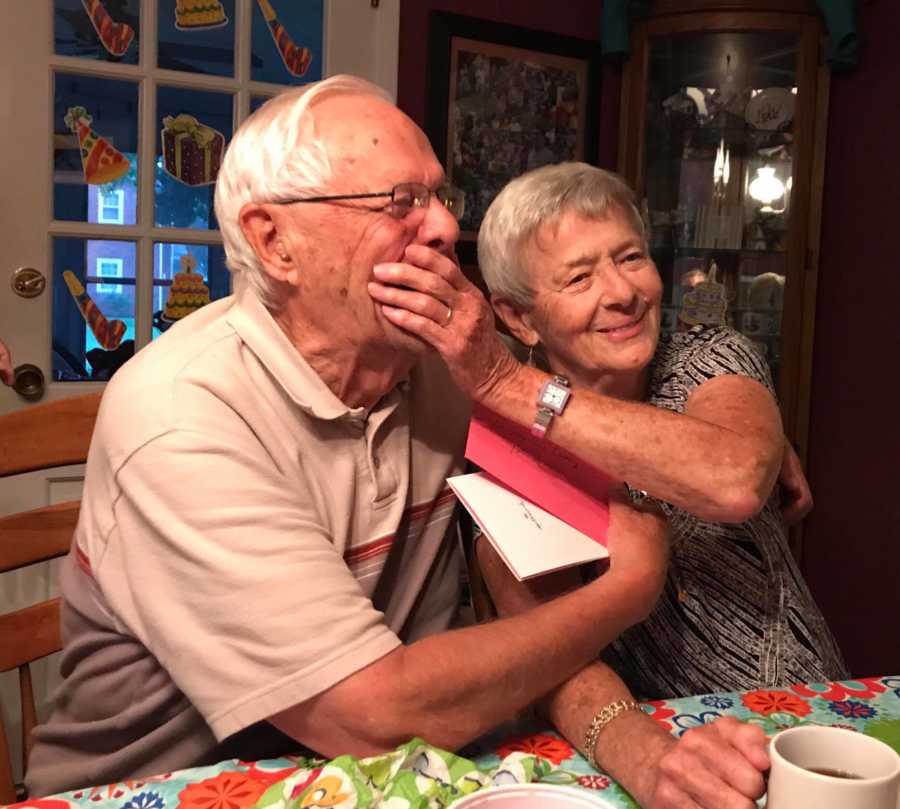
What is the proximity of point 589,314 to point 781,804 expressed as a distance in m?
0.81

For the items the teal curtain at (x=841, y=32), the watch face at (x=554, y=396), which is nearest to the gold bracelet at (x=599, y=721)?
the watch face at (x=554, y=396)

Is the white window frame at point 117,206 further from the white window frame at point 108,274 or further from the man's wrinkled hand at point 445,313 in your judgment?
the man's wrinkled hand at point 445,313

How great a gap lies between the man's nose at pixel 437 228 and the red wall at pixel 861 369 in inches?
91.5

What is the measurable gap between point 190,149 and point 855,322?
2182 millimetres

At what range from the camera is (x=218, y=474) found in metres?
0.93

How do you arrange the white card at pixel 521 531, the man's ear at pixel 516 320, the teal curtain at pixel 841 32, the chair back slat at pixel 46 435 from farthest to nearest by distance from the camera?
1. the teal curtain at pixel 841 32
2. the man's ear at pixel 516 320
3. the chair back slat at pixel 46 435
4. the white card at pixel 521 531

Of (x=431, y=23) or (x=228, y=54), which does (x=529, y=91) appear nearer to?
(x=431, y=23)

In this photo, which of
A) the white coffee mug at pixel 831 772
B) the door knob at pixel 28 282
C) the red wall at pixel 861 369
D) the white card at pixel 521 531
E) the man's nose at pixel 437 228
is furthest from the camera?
the red wall at pixel 861 369

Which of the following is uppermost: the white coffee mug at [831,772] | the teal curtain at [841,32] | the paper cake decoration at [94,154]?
the teal curtain at [841,32]

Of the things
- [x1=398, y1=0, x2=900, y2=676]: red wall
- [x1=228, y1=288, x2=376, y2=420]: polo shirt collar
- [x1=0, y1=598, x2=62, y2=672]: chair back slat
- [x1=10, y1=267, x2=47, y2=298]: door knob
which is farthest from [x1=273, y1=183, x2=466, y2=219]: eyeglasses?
[x1=398, y1=0, x2=900, y2=676]: red wall

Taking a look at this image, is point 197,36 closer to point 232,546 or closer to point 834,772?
point 232,546

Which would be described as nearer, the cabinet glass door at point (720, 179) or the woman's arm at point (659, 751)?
the woman's arm at point (659, 751)

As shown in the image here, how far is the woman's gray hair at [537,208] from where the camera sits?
1.35 metres

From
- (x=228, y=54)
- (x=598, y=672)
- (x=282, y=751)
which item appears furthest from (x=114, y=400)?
(x=228, y=54)
